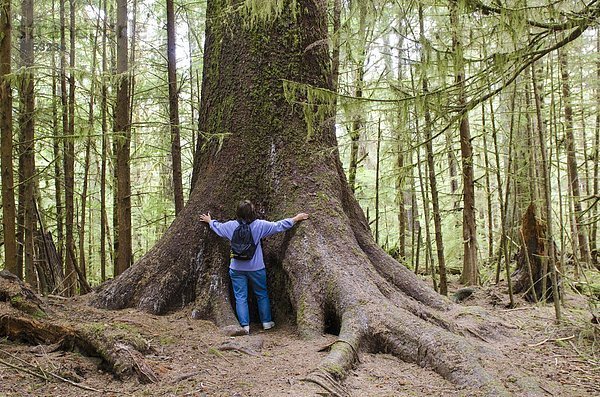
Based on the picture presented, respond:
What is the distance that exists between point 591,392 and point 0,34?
305 inches

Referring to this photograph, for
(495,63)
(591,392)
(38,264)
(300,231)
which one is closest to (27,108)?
(38,264)

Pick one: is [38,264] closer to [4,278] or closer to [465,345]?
[4,278]

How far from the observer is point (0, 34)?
6.02 m

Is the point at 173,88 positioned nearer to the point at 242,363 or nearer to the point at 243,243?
the point at 243,243

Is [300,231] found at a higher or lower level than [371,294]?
higher

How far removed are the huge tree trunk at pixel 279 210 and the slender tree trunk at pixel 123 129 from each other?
74.1 inches

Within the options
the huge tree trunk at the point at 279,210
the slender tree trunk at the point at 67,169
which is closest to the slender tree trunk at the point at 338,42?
the huge tree trunk at the point at 279,210

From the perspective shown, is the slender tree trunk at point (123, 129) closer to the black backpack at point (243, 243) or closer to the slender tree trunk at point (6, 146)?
the slender tree trunk at point (6, 146)

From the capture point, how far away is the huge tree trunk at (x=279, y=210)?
5.31m

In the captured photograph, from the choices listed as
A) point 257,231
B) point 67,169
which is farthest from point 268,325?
point 67,169

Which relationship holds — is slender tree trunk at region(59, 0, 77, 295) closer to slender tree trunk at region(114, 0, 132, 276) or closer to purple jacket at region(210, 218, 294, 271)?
slender tree trunk at region(114, 0, 132, 276)

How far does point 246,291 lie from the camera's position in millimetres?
5922

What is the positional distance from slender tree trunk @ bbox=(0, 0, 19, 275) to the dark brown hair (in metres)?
2.89

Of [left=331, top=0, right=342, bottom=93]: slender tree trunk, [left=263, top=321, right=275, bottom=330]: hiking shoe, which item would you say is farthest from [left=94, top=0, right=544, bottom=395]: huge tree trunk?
[left=331, top=0, right=342, bottom=93]: slender tree trunk
